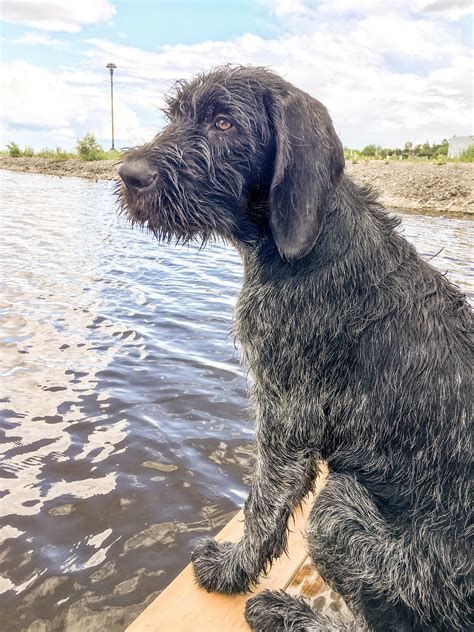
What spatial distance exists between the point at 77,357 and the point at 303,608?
13.7 ft

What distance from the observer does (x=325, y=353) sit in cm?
263

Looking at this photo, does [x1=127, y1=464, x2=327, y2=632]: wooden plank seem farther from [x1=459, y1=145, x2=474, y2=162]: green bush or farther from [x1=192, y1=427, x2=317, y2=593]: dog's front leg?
[x1=459, y1=145, x2=474, y2=162]: green bush

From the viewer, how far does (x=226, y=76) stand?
115 inches

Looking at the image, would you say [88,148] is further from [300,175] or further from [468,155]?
[300,175]

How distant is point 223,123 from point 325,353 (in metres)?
1.34

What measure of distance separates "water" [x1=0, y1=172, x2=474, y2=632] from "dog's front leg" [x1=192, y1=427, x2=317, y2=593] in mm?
621

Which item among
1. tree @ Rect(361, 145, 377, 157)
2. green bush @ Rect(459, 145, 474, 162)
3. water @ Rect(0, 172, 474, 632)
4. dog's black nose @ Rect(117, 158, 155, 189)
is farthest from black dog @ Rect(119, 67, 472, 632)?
tree @ Rect(361, 145, 377, 157)

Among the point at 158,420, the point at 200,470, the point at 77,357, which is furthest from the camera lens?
the point at 77,357

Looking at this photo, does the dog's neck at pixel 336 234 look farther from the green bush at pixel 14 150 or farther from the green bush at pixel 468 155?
the green bush at pixel 14 150

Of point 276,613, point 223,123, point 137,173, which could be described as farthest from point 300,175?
point 276,613

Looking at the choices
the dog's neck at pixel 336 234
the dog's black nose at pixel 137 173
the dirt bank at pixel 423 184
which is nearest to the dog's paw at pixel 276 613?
the dog's neck at pixel 336 234

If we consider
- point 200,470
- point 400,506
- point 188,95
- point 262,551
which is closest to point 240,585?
point 262,551

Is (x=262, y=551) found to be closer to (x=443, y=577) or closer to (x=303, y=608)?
(x=303, y=608)

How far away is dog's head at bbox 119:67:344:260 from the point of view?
2.63 m
